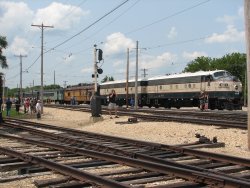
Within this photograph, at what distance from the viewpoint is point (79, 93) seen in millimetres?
74188

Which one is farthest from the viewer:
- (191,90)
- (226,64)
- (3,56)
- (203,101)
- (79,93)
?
(226,64)

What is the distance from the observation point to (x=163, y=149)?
36.3ft

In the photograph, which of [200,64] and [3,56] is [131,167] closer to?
[3,56]

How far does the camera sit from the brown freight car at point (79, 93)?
225ft

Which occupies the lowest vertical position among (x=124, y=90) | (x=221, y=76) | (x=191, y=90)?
(x=191, y=90)

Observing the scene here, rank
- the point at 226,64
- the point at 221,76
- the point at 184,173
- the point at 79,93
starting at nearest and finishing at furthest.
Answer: the point at 184,173 < the point at 221,76 < the point at 79,93 < the point at 226,64

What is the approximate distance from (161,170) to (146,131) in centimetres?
1058

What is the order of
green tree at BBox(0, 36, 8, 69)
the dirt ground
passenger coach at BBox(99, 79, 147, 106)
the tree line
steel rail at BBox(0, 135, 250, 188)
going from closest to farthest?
steel rail at BBox(0, 135, 250, 188)
the dirt ground
green tree at BBox(0, 36, 8, 69)
passenger coach at BBox(99, 79, 147, 106)
the tree line

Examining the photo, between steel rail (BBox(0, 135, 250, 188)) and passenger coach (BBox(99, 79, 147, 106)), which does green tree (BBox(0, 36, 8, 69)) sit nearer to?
passenger coach (BBox(99, 79, 147, 106))

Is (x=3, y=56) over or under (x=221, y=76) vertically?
Answer: over

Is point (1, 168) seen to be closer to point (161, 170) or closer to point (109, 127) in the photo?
point (161, 170)

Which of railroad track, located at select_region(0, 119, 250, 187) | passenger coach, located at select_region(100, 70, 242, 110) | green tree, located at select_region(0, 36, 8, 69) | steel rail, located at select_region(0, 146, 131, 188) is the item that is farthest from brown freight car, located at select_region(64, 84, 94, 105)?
steel rail, located at select_region(0, 146, 131, 188)

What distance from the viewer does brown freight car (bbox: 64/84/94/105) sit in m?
68.6

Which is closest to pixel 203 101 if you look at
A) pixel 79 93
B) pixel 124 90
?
pixel 124 90
